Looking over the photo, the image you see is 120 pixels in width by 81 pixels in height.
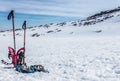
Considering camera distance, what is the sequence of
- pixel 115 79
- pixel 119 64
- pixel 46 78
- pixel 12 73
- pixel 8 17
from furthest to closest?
pixel 8 17 < pixel 119 64 < pixel 12 73 < pixel 46 78 < pixel 115 79

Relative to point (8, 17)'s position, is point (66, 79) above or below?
below

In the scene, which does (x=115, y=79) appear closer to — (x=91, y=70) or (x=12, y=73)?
(x=91, y=70)

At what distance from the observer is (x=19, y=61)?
47.2ft

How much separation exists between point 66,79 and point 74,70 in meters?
2.15

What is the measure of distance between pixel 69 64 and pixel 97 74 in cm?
353

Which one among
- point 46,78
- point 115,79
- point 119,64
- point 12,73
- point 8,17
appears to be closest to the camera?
point 115,79

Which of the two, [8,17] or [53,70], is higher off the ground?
[8,17]

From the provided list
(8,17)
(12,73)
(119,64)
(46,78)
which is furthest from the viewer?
(8,17)

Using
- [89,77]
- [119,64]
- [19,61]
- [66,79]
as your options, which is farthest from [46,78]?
[119,64]

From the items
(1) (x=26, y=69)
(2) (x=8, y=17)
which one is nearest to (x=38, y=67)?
(1) (x=26, y=69)

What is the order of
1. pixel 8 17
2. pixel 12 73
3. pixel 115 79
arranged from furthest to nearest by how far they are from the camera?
pixel 8 17
pixel 12 73
pixel 115 79

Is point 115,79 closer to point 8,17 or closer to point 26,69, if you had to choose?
point 26,69

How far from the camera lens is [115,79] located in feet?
36.8

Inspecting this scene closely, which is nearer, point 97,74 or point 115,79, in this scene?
point 115,79
